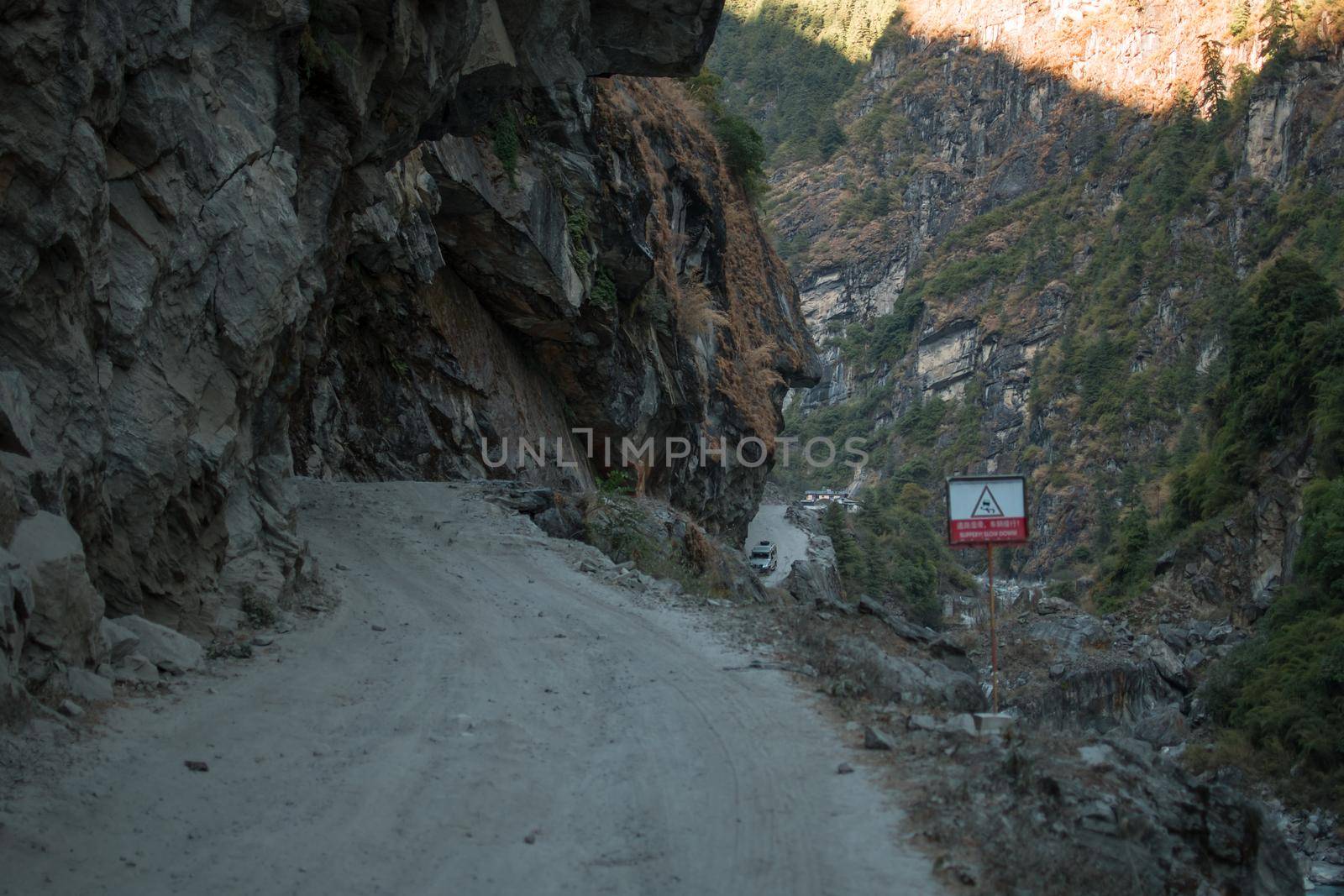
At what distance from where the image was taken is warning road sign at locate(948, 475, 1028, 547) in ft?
27.5

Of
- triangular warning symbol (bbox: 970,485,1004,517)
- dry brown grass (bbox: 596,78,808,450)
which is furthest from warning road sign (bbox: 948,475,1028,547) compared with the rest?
dry brown grass (bbox: 596,78,808,450)

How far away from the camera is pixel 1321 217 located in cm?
7975

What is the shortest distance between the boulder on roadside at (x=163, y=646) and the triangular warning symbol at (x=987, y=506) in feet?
19.8

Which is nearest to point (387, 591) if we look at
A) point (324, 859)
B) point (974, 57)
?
point (324, 859)

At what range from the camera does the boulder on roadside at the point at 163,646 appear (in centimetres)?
755

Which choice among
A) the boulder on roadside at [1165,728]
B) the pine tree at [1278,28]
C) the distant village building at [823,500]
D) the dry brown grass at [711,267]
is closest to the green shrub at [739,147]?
the dry brown grass at [711,267]

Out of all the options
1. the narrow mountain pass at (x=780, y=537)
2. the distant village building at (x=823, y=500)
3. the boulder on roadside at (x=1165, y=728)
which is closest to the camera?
the boulder on roadside at (x=1165, y=728)

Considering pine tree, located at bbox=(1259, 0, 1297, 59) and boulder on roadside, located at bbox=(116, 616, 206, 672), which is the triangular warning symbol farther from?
pine tree, located at bbox=(1259, 0, 1297, 59)

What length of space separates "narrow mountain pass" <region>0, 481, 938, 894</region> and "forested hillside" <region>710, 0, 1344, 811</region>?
1031 inches

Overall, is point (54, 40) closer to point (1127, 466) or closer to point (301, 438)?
point (301, 438)

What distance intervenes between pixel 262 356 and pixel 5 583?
4.65 m

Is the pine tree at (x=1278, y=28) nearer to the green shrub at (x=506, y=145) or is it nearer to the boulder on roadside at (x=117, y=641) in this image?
the green shrub at (x=506, y=145)

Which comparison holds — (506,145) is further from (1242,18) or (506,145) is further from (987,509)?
(1242,18)

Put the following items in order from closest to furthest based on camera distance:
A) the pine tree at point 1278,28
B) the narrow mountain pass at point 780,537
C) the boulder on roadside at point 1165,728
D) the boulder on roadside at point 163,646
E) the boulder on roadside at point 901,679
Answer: the boulder on roadside at point 163,646, the boulder on roadside at point 901,679, the boulder on roadside at point 1165,728, the narrow mountain pass at point 780,537, the pine tree at point 1278,28
